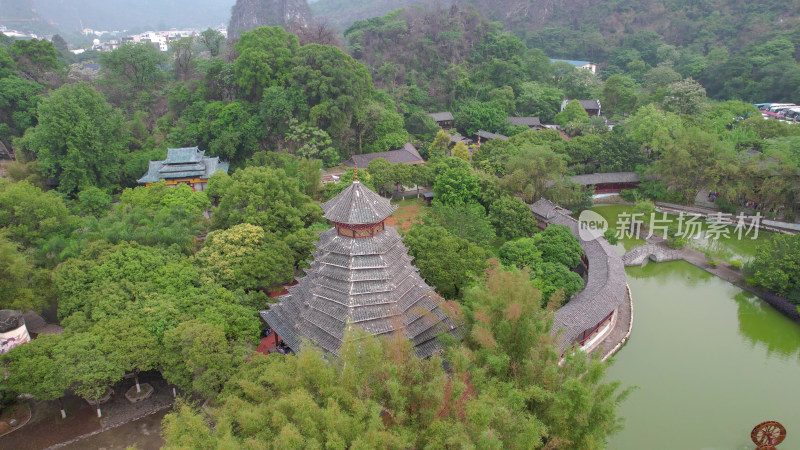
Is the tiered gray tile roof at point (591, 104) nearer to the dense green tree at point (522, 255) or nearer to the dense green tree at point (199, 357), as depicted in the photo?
the dense green tree at point (522, 255)

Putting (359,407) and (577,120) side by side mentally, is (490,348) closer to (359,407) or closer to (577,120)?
(359,407)

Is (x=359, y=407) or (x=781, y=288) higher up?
(x=359, y=407)

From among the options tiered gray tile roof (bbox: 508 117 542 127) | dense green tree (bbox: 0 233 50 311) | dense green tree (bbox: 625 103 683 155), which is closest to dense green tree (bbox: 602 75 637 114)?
tiered gray tile roof (bbox: 508 117 542 127)

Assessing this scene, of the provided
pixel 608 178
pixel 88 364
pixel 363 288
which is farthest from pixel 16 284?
pixel 608 178

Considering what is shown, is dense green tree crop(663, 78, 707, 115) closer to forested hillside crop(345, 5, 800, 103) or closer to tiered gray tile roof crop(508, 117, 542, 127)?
forested hillside crop(345, 5, 800, 103)

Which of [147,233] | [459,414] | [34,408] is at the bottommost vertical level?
[34,408]

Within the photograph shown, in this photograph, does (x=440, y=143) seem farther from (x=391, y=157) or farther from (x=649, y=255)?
(x=649, y=255)

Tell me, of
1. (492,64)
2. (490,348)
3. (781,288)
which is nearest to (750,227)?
(781,288)
